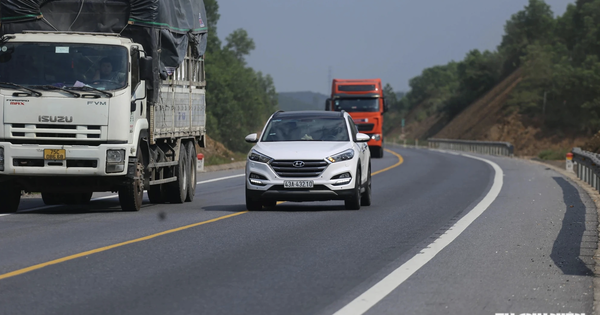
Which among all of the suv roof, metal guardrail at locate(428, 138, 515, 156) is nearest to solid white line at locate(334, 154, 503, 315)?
the suv roof

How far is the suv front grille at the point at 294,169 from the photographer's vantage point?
642 inches

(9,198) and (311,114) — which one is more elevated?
(311,114)

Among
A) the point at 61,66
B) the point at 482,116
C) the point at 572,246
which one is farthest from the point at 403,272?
the point at 482,116

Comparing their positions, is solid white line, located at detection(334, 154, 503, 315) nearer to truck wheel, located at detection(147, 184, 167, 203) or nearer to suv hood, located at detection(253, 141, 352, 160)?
suv hood, located at detection(253, 141, 352, 160)

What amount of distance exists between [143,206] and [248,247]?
703cm

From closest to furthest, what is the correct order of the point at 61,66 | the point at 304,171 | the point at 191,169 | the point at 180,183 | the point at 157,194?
the point at 61,66 < the point at 304,171 < the point at 180,183 < the point at 157,194 < the point at 191,169

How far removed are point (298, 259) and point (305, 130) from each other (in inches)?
293

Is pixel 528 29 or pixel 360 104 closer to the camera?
pixel 360 104

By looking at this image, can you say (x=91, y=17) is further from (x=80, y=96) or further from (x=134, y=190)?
(x=134, y=190)

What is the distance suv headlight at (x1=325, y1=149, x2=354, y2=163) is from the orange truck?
104ft

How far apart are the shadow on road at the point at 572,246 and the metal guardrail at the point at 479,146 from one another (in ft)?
143

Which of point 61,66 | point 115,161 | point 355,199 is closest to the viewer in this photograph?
point 115,161

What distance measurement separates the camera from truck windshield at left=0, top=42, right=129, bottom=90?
50.4 ft

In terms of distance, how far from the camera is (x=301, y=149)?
16641 millimetres
